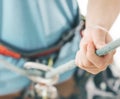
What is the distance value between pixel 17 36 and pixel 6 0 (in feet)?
0.39

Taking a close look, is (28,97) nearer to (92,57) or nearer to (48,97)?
(48,97)

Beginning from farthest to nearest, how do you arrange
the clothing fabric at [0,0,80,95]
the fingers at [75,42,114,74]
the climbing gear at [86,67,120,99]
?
the climbing gear at [86,67,120,99]
the clothing fabric at [0,0,80,95]
the fingers at [75,42,114,74]

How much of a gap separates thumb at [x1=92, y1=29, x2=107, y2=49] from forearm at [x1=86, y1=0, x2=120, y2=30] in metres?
0.04

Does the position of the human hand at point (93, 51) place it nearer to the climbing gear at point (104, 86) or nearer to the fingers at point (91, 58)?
the fingers at point (91, 58)

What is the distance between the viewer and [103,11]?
59cm

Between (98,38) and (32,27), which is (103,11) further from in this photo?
(32,27)

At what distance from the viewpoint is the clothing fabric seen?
32.1 inches

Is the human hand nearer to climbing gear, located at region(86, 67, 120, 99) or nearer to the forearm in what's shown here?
the forearm

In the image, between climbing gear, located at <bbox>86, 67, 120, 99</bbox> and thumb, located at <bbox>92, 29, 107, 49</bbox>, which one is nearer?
thumb, located at <bbox>92, 29, 107, 49</bbox>

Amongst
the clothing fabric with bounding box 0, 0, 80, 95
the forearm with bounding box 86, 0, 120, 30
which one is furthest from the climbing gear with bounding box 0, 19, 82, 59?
the forearm with bounding box 86, 0, 120, 30

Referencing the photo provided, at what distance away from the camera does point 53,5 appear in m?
0.83

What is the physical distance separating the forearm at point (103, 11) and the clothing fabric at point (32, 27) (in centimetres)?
24

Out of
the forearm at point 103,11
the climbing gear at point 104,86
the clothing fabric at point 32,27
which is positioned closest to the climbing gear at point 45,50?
the clothing fabric at point 32,27

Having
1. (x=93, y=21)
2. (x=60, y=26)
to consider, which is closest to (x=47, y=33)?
(x=60, y=26)
